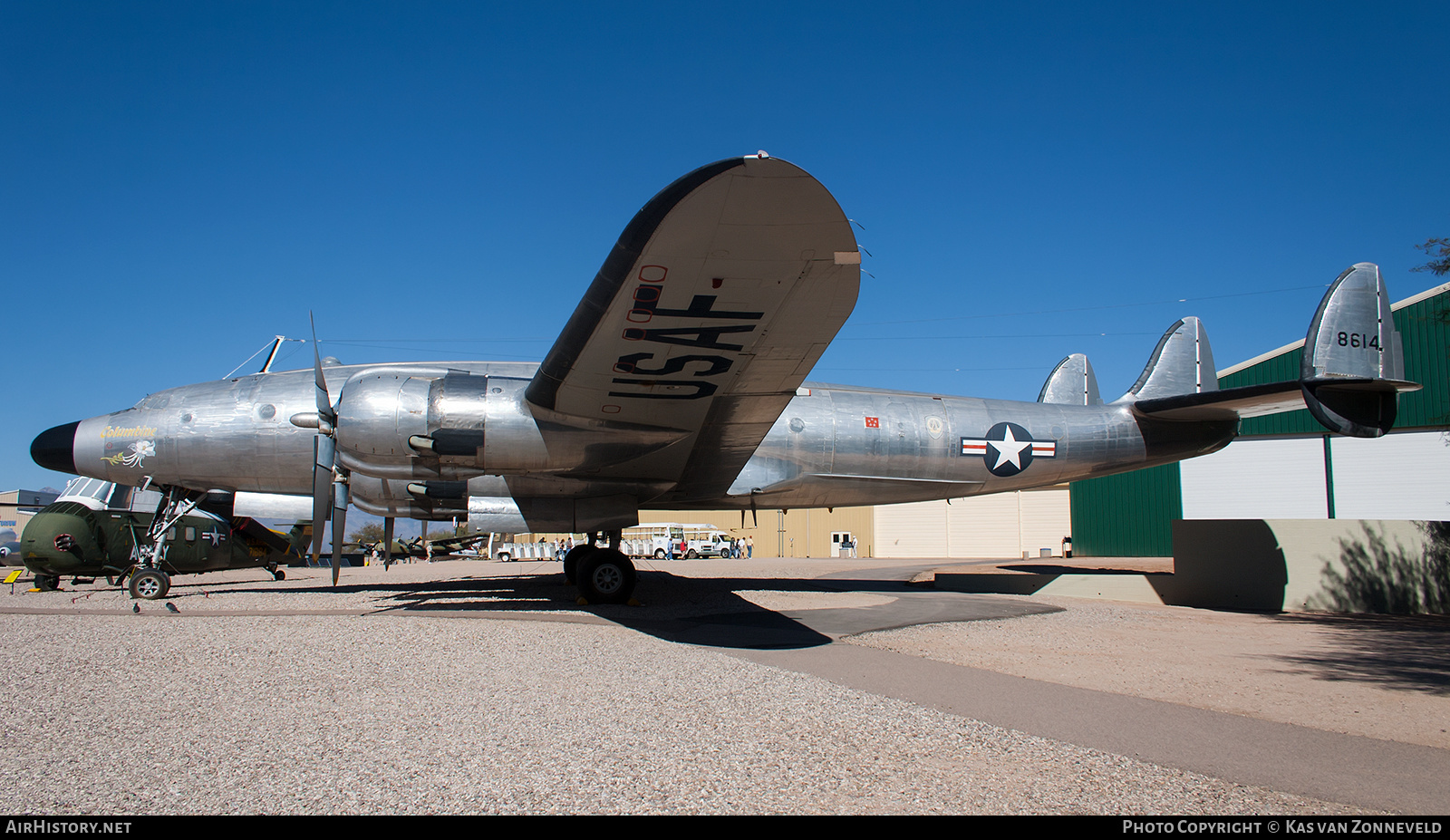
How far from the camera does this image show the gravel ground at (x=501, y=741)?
3.16m

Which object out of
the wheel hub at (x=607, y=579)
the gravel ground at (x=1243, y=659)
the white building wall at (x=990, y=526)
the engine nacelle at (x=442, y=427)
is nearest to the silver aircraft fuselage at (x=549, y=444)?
the engine nacelle at (x=442, y=427)

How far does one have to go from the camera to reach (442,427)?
8.75 meters

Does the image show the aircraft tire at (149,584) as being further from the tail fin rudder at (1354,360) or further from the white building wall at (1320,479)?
the white building wall at (1320,479)

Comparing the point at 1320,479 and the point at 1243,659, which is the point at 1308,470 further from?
the point at 1243,659

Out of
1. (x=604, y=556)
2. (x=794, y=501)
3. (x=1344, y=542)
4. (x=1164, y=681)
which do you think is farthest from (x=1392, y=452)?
(x=604, y=556)

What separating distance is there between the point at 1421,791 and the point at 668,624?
6.84 metres

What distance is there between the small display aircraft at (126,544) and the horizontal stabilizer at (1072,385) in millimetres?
16897

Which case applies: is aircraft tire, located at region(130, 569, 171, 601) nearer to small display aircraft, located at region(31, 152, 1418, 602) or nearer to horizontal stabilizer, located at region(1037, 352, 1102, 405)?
small display aircraft, located at region(31, 152, 1418, 602)

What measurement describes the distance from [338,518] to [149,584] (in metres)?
4.69

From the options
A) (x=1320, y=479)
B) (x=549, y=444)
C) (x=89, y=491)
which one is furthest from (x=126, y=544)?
(x=1320, y=479)

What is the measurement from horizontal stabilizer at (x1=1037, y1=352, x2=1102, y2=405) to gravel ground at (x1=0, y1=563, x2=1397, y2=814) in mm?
12027

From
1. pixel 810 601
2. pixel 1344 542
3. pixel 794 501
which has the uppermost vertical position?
pixel 794 501
